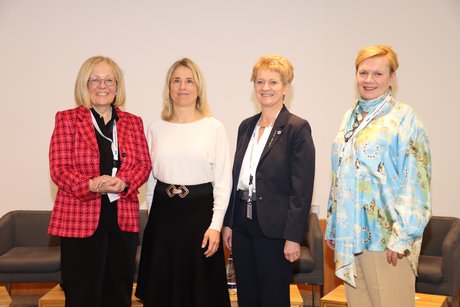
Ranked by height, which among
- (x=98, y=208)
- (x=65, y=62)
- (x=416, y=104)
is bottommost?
(x=98, y=208)

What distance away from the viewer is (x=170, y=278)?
132 inches

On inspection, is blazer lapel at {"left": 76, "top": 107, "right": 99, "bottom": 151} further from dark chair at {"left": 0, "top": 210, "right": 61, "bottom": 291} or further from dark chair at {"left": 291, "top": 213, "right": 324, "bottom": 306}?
dark chair at {"left": 291, "top": 213, "right": 324, "bottom": 306}

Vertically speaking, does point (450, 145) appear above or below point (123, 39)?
below

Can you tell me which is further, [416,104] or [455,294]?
[416,104]

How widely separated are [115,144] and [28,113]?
2.97 meters

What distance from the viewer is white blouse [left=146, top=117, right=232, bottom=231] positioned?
10.9 ft

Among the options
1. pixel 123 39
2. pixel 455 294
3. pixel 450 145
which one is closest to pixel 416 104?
pixel 450 145

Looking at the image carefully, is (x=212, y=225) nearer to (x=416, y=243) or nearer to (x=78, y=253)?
(x=78, y=253)

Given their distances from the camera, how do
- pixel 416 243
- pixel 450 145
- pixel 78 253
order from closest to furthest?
pixel 416 243 → pixel 78 253 → pixel 450 145

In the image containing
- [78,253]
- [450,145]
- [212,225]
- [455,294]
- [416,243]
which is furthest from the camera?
[450,145]

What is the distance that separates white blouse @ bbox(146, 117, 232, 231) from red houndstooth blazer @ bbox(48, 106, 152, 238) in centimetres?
17

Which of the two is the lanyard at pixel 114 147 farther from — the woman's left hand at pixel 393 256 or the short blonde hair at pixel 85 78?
the woman's left hand at pixel 393 256

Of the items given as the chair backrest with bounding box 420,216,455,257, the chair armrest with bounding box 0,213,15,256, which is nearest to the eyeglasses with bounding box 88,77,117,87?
the chair armrest with bounding box 0,213,15,256

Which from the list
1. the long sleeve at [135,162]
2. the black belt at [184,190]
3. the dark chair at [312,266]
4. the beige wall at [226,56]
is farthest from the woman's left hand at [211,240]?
the beige wall at [226,56]
